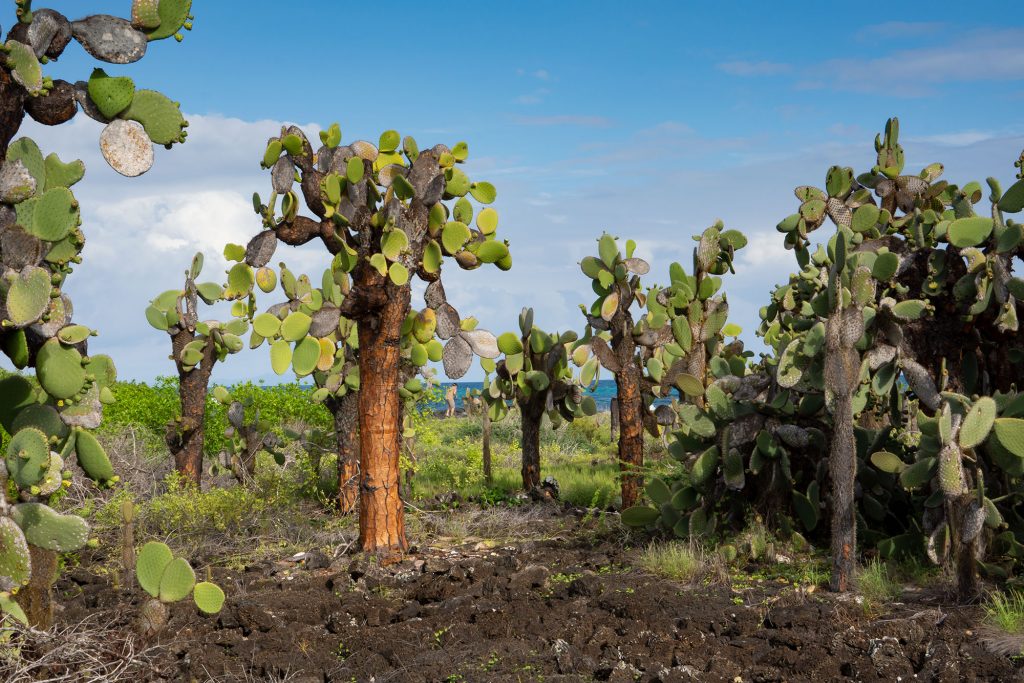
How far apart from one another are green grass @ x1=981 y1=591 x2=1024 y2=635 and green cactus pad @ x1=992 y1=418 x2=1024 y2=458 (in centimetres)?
84

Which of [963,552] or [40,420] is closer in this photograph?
[40,420]

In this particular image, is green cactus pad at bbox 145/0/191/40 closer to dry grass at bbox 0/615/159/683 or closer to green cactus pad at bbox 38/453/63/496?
green cactus pad at bbox 38/453/63/496

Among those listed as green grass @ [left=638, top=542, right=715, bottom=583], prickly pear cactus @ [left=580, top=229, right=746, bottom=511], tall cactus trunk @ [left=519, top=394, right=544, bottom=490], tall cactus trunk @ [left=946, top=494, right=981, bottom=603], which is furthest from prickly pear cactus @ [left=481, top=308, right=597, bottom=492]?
tall cactus trunk @ [left=946, top=494, right=981, bottom=603]

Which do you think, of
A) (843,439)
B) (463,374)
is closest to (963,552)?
(843,439)

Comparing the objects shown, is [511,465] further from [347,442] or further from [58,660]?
[58,660]

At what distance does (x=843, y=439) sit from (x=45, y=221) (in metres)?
4.74

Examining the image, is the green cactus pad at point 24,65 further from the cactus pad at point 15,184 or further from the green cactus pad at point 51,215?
the green cactus pad at point 51,215

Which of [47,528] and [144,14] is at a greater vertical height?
[144,14]

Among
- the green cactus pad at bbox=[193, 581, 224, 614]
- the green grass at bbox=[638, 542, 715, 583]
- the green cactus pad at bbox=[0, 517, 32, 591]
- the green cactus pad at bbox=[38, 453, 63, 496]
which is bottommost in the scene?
the green grass at bbox=[638, 542, 715, 583]

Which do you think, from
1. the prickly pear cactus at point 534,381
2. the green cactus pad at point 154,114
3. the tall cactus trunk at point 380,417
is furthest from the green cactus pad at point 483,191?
the green cactus pad at point 154,114

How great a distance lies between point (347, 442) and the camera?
33.5ft

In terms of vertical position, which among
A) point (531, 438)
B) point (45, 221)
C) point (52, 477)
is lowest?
point (531, 438)

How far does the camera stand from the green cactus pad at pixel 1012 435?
5926 mm

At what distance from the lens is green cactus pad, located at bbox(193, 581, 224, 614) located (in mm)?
5055
